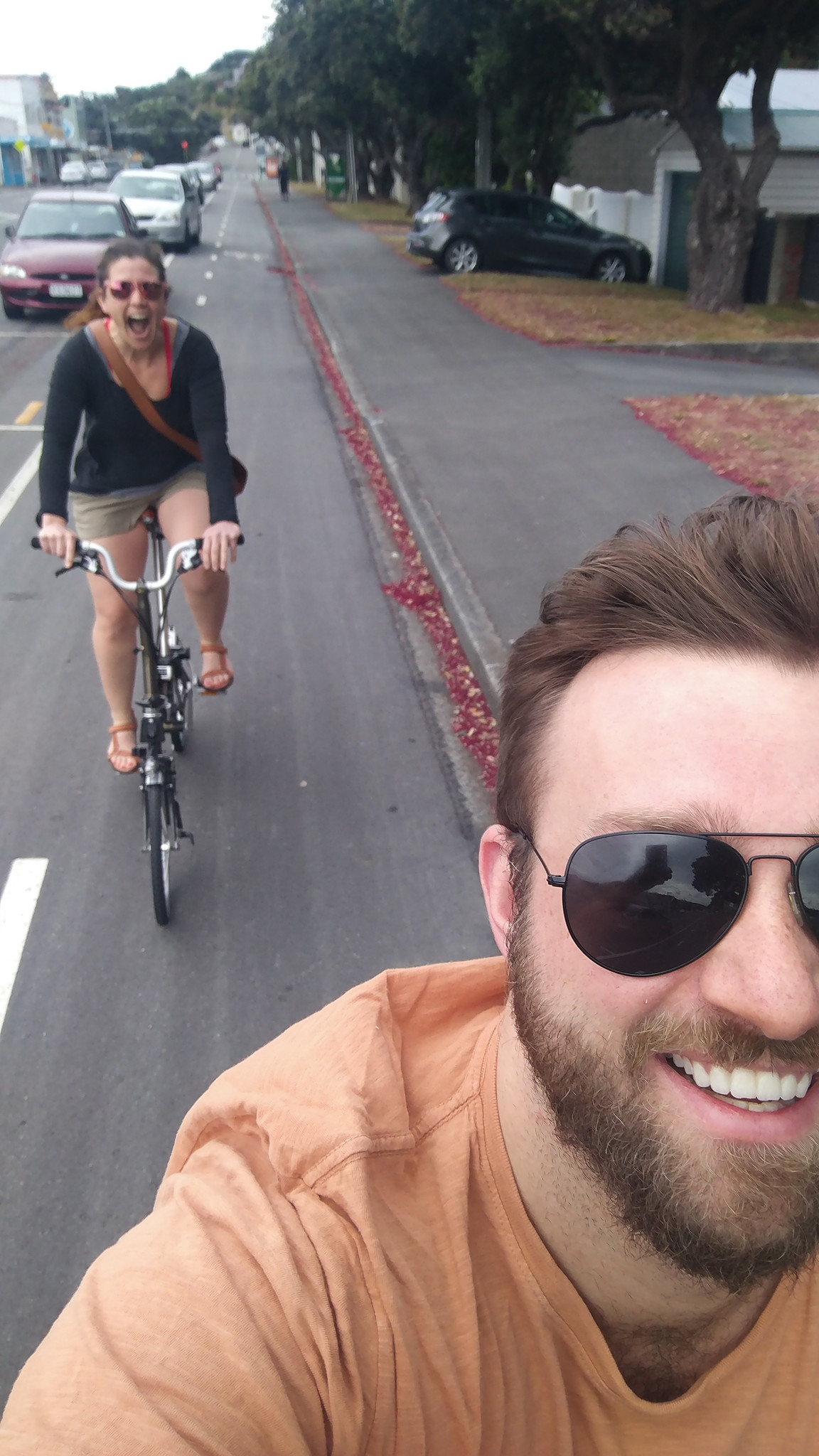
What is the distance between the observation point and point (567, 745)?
1.43 metres

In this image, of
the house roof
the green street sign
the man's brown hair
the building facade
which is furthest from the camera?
the building facade

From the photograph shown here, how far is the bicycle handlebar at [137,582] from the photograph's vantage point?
3.83 metres

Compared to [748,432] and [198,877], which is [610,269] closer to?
[748,432]

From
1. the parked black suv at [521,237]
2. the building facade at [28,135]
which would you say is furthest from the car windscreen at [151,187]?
the building facade at [28,135]

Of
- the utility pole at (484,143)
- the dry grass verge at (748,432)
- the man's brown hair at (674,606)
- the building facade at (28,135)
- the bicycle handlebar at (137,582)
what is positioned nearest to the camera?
the man's brown hair at (674,606)

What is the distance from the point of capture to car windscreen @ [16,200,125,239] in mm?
17188

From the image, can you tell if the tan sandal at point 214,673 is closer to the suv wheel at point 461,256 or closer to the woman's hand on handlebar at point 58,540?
the woman's hand on handlebar at point 58,540

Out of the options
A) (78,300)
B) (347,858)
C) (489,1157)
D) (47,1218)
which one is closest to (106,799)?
(347,858)

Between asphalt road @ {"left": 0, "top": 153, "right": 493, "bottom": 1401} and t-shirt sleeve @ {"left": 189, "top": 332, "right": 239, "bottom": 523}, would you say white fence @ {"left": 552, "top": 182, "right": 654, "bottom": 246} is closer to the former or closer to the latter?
asphalt road @ {"left": 0, "top": 153, "right": 493, "bottom": 1401}

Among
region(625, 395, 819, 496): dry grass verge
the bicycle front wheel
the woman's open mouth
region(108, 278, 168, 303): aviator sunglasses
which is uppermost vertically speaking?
region(108, 278, 168, 303): aviator sunglasses

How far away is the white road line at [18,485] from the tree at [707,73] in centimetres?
1001

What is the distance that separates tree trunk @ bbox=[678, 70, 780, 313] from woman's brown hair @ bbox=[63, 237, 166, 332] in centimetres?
1489

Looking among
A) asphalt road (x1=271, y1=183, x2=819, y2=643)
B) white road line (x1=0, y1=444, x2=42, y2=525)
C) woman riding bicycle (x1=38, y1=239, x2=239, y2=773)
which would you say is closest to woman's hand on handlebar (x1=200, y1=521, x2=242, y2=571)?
woman riding bicycle (x1=38, y1=239, x2=239, y2=773)

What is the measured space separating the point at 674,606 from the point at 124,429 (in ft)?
10.7
